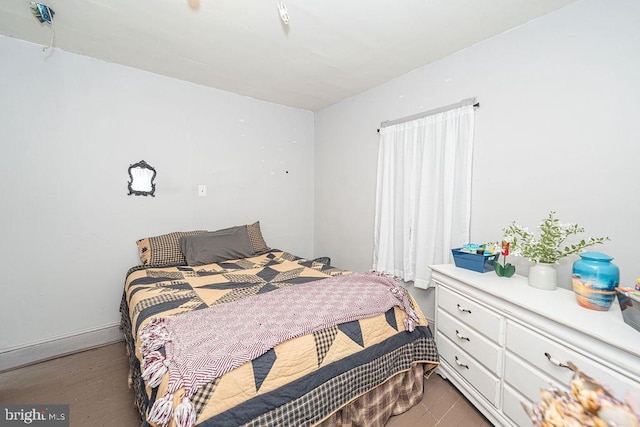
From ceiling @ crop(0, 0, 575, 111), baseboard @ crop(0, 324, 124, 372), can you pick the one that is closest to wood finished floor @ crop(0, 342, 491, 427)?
baseboard @ crop(0, 324, 124, 372)

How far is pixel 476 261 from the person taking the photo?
1697 mm

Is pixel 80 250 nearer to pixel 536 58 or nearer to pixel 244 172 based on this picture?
pixel 244 172

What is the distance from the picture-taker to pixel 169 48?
205cm

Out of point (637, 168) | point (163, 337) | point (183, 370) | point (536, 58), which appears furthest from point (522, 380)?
point (536, 58)

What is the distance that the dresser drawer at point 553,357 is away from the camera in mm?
926

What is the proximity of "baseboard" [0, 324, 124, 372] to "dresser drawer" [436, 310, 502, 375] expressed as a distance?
273 centimetres

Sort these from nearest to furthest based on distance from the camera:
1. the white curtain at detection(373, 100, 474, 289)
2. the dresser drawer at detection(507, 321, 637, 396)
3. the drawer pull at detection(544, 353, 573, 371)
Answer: the dresser drawer at detection(507, 321, 637, 396), the drawer pull at detection(544, 353, 573, 371), the white curtain at detection(373, 100, 474, 289)

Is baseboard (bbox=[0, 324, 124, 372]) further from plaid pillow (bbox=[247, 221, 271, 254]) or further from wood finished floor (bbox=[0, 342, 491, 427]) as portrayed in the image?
plaid pillow (bbox=[247, 221, 271, 254])

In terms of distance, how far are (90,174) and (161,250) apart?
2.81ft

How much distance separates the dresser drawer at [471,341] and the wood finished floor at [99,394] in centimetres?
34

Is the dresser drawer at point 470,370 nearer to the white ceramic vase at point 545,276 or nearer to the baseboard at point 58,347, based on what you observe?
the white ceramic vase at point 545,276

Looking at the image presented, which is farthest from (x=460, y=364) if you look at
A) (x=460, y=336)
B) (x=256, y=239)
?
(x=256, y=239)

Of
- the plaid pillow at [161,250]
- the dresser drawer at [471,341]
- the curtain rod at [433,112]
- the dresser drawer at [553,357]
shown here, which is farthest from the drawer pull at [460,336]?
the plaid pillow at [161,250]

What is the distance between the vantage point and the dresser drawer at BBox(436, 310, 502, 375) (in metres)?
1.37
